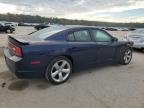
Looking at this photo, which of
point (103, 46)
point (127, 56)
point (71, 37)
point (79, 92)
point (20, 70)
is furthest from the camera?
point (127, 56)

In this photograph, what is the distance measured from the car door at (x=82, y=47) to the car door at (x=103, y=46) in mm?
213

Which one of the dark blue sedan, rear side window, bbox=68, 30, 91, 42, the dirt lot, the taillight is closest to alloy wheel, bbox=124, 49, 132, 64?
the dark blue sedan

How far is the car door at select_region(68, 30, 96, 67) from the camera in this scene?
4.15 meters

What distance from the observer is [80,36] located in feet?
14.5

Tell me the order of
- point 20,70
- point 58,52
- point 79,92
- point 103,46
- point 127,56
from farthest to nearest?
point 127,56 → point 103,46 → point 58,52 → point 79,92 → point 20,70

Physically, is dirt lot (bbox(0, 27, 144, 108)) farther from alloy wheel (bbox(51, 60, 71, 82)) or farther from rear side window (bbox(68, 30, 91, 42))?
rear side window (bbox(68, 30, 91, 42))

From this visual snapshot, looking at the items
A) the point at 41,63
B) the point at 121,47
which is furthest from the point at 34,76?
the point at 121,47

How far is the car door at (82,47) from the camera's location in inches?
163

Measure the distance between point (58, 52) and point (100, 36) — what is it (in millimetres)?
1709

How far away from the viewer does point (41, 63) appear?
3623mm

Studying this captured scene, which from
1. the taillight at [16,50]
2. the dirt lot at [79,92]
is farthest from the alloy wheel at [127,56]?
the taillight at [16,50]

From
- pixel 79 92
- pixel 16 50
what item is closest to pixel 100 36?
pixel 79 92

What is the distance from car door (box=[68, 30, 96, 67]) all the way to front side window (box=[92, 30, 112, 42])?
25cm

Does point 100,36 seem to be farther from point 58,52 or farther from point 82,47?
point 58,52
